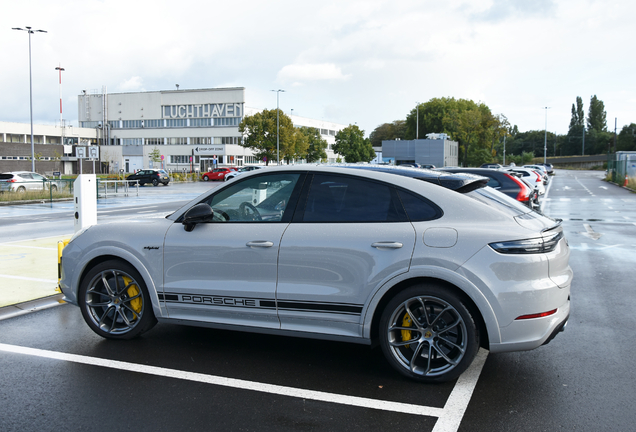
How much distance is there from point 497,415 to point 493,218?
1337 mm

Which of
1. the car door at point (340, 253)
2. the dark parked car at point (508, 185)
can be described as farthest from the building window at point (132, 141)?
the car door at point (340, 253)

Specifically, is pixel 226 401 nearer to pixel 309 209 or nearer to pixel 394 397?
pixel 394 397

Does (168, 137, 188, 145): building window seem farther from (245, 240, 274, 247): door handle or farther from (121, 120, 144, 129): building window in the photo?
(245, 240, 274, 247): door handle

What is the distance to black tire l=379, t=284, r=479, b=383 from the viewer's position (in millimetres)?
3945

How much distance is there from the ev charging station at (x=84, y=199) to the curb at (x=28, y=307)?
0.92 metres

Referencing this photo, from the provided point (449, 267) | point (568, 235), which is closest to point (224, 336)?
point (449, 267)

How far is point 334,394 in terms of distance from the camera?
390cm

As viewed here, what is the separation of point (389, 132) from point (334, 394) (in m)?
149

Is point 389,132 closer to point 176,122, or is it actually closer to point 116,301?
point 176,122

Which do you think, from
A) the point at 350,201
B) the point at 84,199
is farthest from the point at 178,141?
the point at 350,201

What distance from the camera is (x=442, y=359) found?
4.09 meters

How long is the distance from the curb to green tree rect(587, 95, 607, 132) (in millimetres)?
159159

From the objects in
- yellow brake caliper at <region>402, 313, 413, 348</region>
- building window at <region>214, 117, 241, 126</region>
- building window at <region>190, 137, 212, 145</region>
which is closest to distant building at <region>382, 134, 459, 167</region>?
building window at <region>214, 117, 241, 126</region>

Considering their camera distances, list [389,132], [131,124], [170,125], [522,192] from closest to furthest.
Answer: [522,192] < [170,125] < [131,124] < [389,132]
